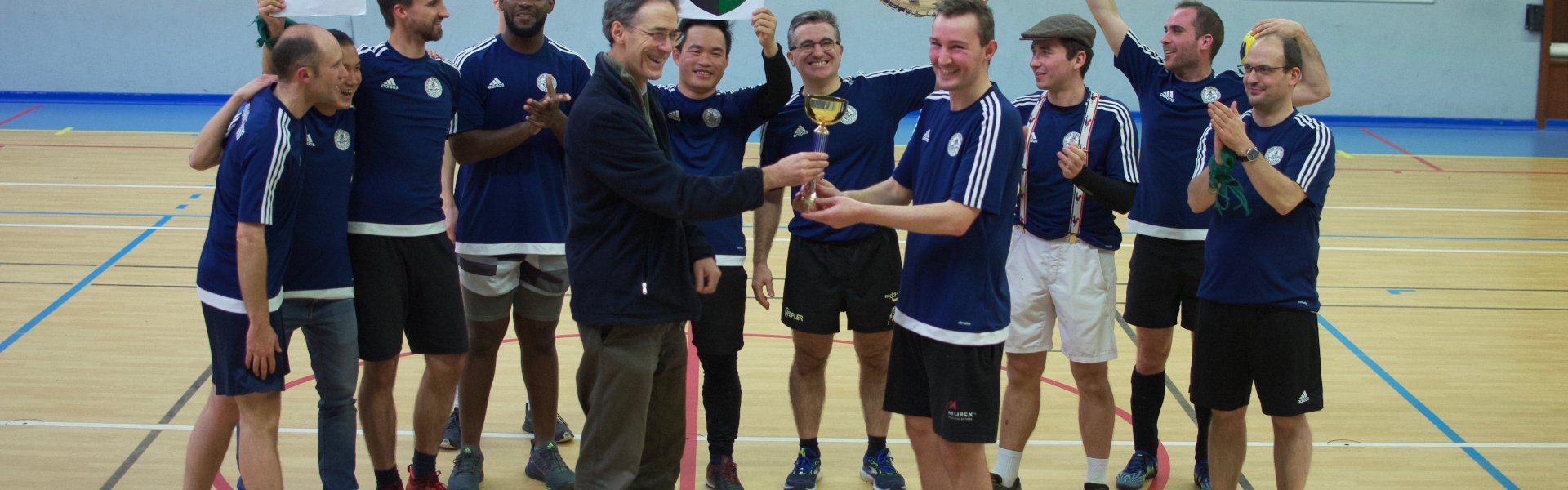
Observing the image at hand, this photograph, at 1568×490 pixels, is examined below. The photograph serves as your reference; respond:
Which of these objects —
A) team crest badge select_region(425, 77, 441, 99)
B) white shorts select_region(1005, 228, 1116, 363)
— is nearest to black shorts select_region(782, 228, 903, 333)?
white shorts select_region(1005, 228, 1116, 363)

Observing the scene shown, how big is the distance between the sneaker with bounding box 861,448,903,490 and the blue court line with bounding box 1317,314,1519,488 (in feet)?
8.47

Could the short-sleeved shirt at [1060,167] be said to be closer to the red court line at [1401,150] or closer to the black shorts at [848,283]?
the black shorts at [848,283]

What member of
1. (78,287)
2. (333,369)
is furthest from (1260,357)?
(78,287)

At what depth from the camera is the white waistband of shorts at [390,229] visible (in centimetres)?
466

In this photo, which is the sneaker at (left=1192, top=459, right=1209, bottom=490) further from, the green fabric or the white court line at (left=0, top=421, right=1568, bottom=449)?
the green fabric

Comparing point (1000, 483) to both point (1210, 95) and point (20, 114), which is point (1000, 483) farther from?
point (20, 114)

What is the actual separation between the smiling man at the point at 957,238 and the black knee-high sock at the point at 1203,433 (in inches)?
63.2

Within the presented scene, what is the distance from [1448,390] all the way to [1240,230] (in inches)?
115

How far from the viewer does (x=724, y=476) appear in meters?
5.34

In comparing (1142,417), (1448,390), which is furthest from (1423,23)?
(1142,417)

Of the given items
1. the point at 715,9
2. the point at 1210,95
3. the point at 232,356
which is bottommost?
the point at 232,356

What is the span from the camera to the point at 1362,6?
17.3 meters

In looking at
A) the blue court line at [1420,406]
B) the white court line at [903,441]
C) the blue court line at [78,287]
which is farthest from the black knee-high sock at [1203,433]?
the blue court line at [78,287]

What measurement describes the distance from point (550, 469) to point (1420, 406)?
4308 millimetres
